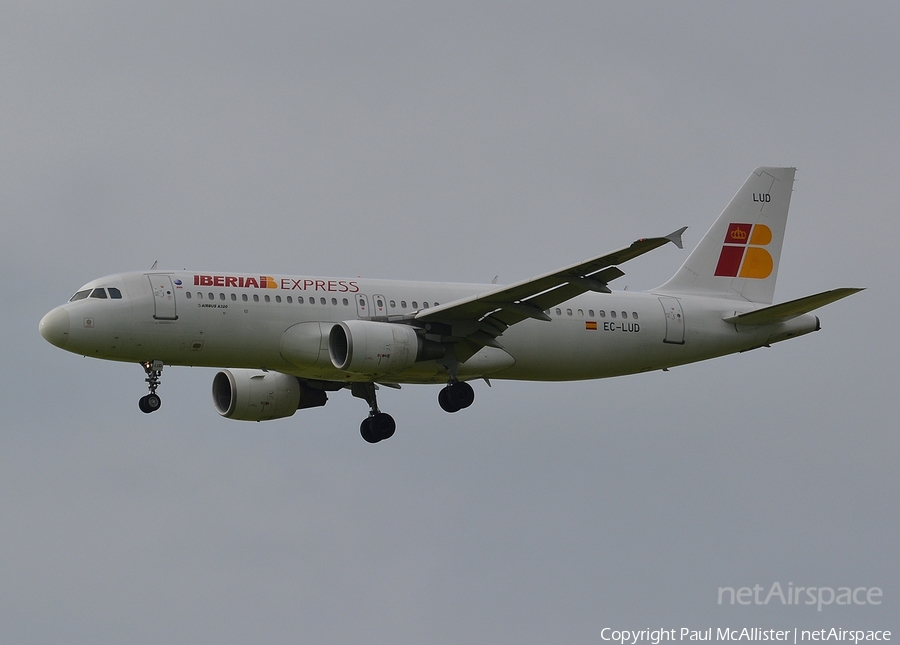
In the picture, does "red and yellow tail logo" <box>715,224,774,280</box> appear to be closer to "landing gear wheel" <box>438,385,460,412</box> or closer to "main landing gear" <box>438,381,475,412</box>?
"main landing gear" <box>438,381,475,412</box>

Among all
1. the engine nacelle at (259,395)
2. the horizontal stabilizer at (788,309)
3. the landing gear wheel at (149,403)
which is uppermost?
the horizontal stabilizer at (788,309)

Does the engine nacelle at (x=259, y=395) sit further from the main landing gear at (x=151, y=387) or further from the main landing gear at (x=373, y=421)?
the main landing gear at (x=151, y=387)

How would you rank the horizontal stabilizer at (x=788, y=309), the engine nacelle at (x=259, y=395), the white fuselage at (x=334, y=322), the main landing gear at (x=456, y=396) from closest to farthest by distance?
the white fuselage at (x=334, y=322), the horizontal stabilizer at (x=788, y=309), the main landing gear at (x=456, y=396), the engine nacelle at (x=259, y=395)

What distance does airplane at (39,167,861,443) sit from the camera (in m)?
40.1

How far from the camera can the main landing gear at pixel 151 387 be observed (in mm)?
40750

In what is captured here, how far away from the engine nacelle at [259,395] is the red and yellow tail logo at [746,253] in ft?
48.6

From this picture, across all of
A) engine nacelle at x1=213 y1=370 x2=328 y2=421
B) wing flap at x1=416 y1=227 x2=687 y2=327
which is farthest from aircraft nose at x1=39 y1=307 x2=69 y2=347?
wing flap at x1=416 y1=227 x2=687 y2=327

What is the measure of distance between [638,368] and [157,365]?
50.6 ft

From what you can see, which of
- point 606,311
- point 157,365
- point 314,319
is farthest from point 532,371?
point 157,365

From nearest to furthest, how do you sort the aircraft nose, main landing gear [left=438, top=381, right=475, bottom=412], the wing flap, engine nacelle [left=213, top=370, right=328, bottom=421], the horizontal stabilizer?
the wing flap → the aircraft nose → the horizontal stabilizer → main landing gear [left=438, top=381, right=475, bottom=412] → engine nacelle [left=213, top=370, right=328, bottom=421]

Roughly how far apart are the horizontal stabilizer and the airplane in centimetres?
6

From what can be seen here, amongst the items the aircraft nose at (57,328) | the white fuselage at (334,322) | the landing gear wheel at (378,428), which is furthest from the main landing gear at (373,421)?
the aircraft nose at (57,328)

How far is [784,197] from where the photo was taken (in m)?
51.3

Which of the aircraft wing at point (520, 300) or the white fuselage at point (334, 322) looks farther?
the white fuselage at point (334, 322)
